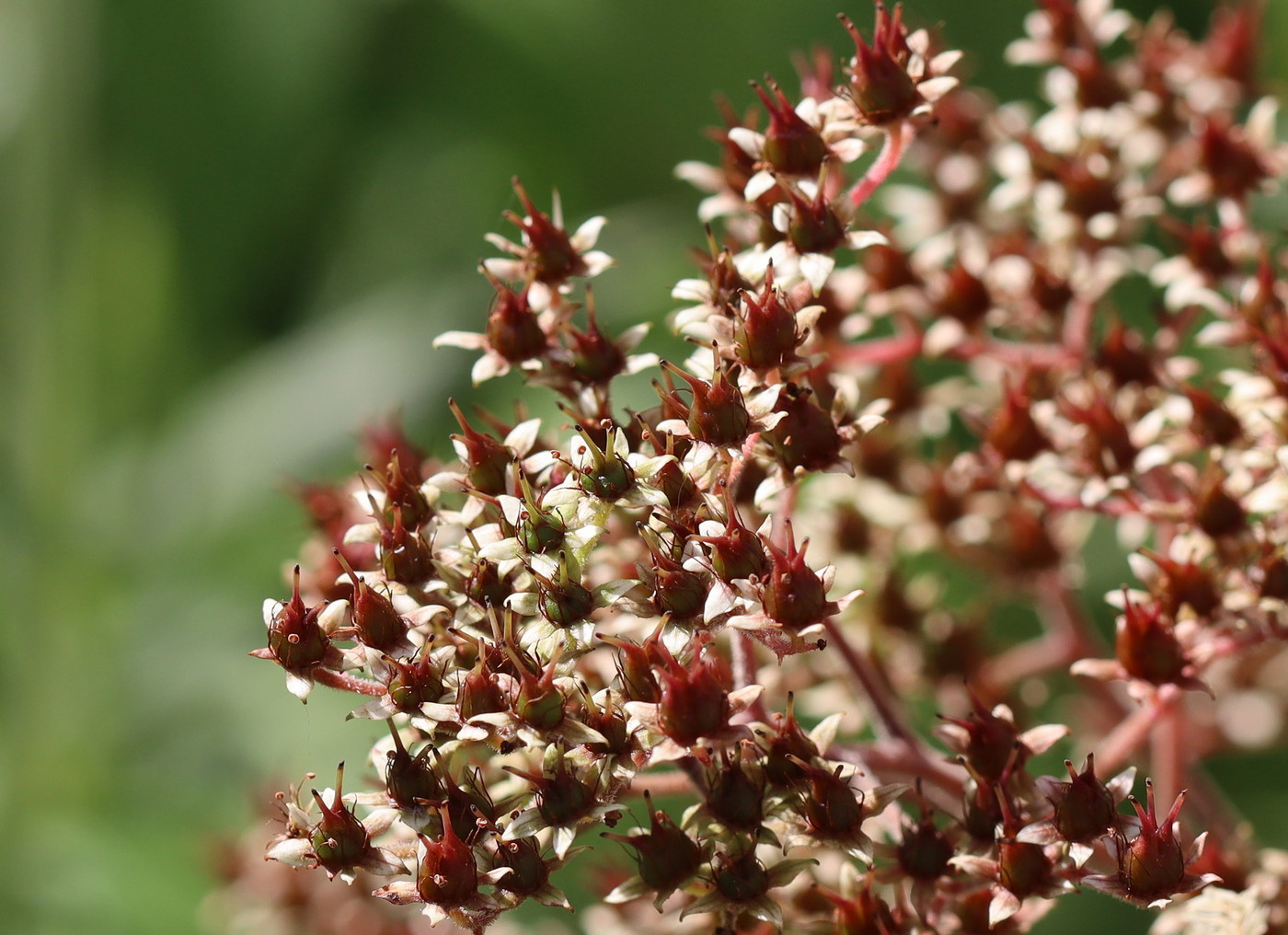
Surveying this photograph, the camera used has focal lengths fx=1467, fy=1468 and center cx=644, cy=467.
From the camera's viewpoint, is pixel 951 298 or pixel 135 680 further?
pixel 135 680

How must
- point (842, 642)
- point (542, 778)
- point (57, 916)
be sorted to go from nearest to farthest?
point (542, 778) < point (842, 642) < point (57, 916)

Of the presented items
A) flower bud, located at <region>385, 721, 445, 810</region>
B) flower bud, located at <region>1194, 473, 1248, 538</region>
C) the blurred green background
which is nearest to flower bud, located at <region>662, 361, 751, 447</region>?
flower bud, located at <region>385, 721, 445, 810</region>

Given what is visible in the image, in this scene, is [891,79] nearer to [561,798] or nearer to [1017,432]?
[1017,432]

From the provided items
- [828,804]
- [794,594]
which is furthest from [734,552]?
[828,804]

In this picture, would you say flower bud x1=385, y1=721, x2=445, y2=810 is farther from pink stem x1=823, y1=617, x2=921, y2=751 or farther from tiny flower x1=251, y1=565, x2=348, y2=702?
pink stem x1=823, y1=617, x2=921, y2=751

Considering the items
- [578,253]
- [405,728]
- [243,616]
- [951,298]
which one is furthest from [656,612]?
[243,616]

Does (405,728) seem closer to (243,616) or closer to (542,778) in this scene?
(542,778)
